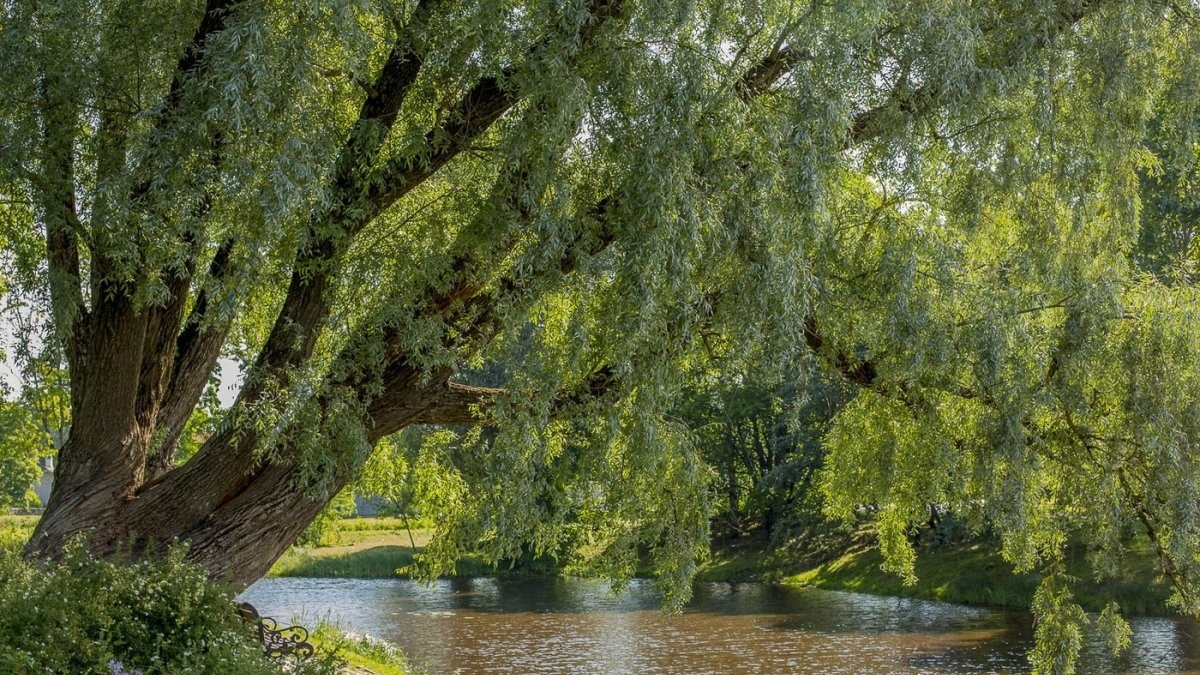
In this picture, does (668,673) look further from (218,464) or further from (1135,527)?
(218,464)

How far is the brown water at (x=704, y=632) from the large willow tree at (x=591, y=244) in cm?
818

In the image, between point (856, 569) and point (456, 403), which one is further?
point (856, 569)

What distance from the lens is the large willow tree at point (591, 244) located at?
7.80 metres

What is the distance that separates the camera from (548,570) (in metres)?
36.1

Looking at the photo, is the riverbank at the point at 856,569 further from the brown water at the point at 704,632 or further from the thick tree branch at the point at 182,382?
the thick tree branch at the point at 182,382

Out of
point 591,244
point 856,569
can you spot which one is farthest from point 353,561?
point 591,244

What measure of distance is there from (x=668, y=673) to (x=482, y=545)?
9078 millimetres

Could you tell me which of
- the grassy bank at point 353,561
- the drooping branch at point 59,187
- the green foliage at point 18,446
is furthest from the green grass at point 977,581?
the drooping branch at point 59,187

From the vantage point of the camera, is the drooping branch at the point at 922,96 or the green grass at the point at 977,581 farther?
the green grass at the point at 977,581

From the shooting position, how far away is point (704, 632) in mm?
22000

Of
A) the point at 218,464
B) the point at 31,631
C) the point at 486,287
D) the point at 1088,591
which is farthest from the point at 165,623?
the point at 1088,591

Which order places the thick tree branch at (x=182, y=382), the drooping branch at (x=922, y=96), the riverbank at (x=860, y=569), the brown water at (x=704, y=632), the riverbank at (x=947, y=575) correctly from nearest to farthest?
the drooping branch at (x=922, y=96), the thick tree branch at (x=182, y=382), the brown water at (x=704, y=632), the riverbank at (x=947, y=575), the riverbank at (x=860, y=569)

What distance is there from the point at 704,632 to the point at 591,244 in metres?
15.4

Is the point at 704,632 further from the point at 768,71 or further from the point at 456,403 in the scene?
the point at 768,71
